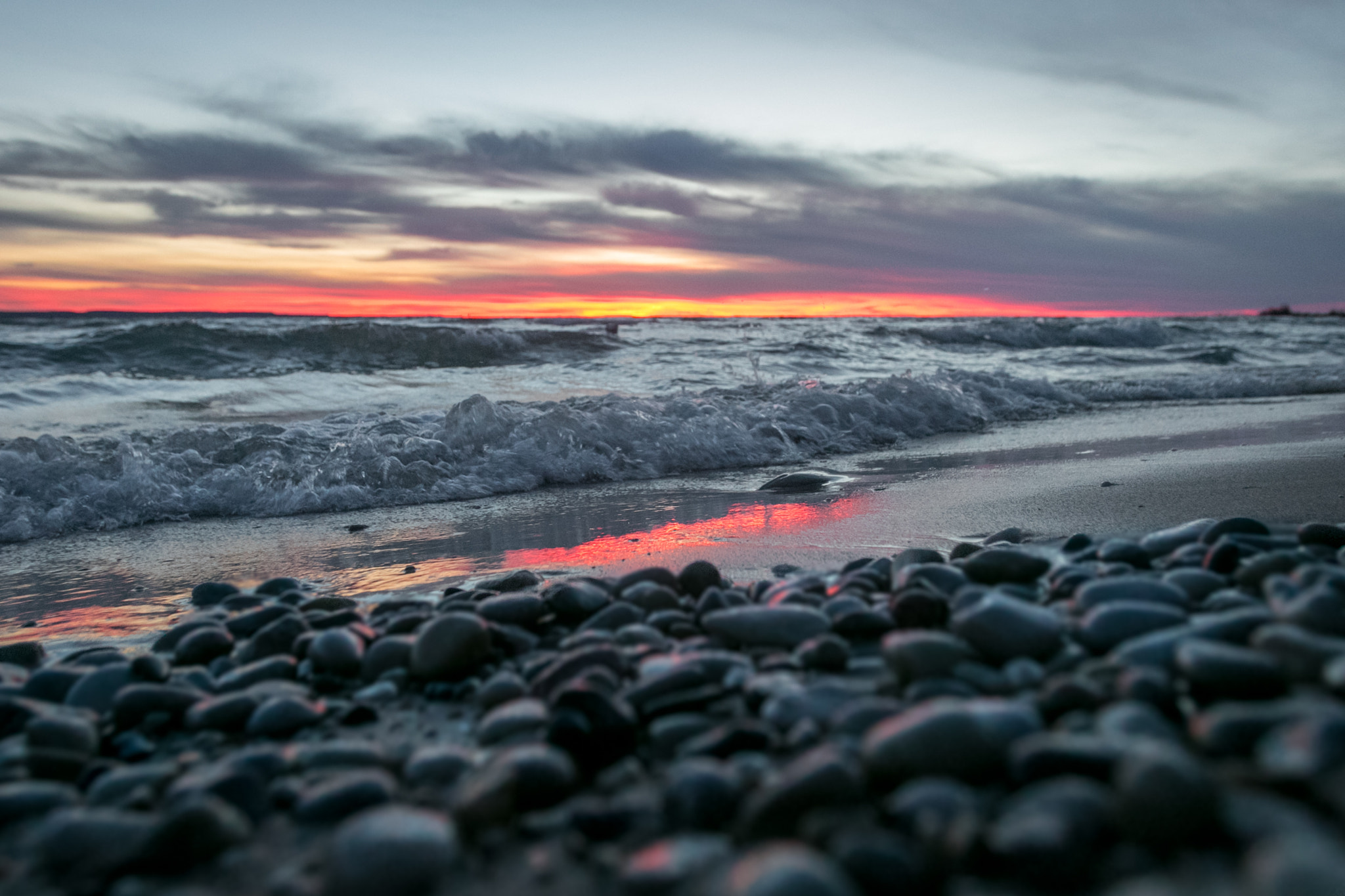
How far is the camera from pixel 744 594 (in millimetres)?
2219

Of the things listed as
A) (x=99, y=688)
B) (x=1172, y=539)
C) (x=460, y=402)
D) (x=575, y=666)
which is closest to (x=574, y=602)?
(x=575, y=666)

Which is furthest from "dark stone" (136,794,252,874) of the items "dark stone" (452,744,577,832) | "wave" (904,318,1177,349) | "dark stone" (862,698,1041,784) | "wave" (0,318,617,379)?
"wave" (904,318,1177,349)

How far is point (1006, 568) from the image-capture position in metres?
2.14

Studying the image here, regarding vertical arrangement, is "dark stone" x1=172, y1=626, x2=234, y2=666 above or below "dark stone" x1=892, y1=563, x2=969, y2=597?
below

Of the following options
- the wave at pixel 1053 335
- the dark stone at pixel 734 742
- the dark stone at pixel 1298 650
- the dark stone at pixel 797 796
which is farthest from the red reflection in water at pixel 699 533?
the wave at pixel 1053 335

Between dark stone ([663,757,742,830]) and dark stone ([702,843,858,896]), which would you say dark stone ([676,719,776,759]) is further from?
dark stone ([702,843,858,896])

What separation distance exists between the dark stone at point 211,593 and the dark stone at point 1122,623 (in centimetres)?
266

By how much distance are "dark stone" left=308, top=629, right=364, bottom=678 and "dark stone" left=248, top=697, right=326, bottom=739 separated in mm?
238

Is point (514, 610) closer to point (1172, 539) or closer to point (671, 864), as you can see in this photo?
point (671, 864)

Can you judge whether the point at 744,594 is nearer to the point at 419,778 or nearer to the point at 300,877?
the point at 419,778

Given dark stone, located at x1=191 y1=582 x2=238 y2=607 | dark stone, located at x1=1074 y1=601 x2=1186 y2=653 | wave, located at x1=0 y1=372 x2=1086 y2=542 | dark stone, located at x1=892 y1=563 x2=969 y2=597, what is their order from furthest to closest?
wave, located at x1=0 y1=372 x2=1086 y2=542, dark stone, located at x1=191 y1=582 x2=238 y2=607, dark stone, located at x1=892 y1=563 x2=969 y2=597, dark stone, located at x1=1074 y1=601 x2=1186 y2=653

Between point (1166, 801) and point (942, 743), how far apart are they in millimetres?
252

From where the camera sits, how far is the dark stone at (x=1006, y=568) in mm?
2133

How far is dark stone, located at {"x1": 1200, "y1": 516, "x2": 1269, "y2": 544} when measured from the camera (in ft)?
7.75
